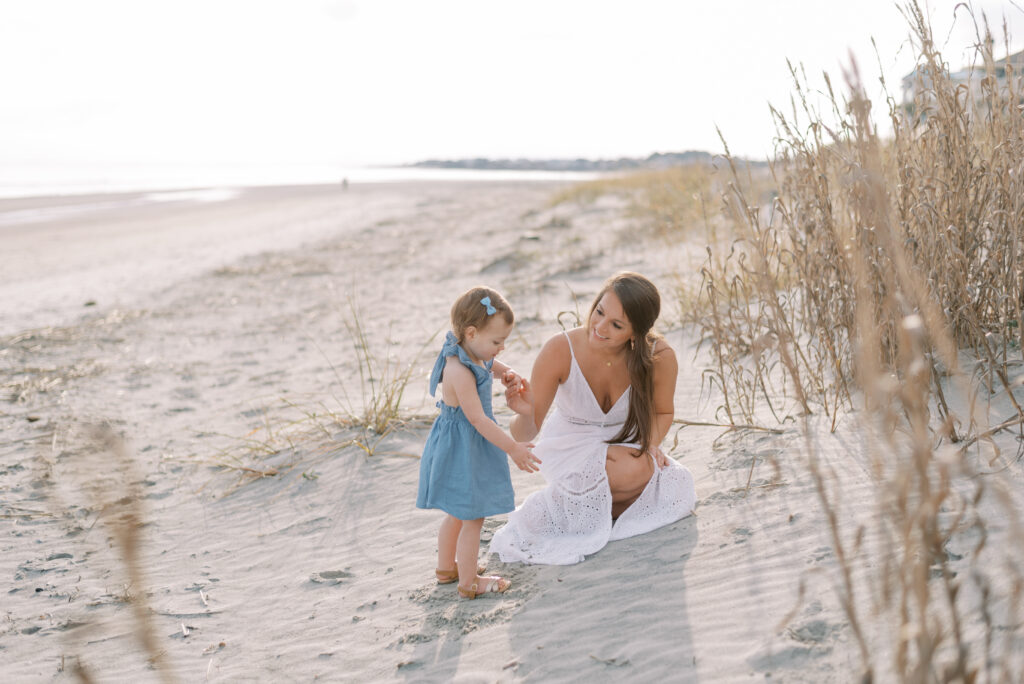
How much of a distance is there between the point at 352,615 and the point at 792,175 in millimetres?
2705

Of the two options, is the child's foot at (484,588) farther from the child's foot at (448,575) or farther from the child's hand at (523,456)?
the child's hand at (523,456)

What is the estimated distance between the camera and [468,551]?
2.91m

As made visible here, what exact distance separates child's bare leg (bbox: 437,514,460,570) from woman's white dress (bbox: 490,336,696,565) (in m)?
0.22

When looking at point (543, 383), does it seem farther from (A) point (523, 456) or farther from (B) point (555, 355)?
(A) point (523, 456)

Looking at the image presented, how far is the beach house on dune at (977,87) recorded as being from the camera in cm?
312

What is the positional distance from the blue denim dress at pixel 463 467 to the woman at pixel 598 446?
0.23 metres

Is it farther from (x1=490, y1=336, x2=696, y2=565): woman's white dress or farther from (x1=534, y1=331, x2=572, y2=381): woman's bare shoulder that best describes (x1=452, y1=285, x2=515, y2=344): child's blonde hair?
(x1=490, y1=336, x2=696, y2=565): woman's white dress

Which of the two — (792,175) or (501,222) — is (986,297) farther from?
(501,222)

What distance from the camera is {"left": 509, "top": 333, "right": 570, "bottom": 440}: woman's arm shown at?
3.14 m

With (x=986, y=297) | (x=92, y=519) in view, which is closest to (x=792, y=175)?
(x=986, y=297)

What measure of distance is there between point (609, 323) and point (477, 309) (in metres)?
0.52

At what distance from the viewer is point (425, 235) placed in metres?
16.2

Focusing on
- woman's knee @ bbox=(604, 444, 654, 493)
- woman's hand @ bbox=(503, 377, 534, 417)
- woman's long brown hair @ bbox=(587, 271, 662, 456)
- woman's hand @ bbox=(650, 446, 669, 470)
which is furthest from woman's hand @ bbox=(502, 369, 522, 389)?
woman's hand @ bbox=(650, 446, 669, 470)

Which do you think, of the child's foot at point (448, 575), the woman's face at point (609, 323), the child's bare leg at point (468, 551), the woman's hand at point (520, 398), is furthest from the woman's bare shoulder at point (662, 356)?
the child's foot at point (448, 575)
